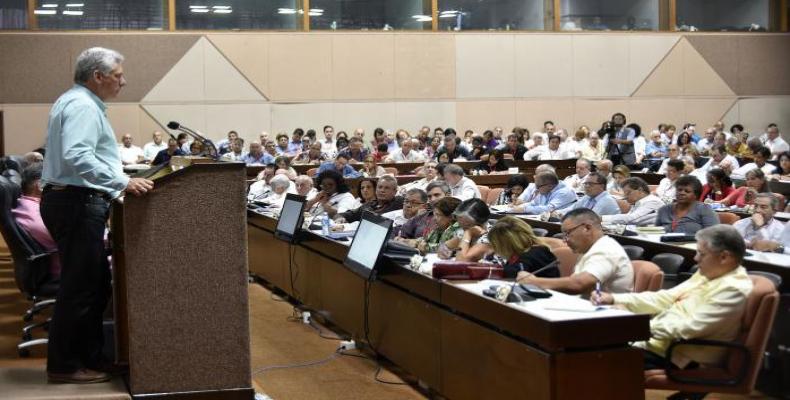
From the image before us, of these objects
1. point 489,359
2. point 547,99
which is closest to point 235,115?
point 547,99

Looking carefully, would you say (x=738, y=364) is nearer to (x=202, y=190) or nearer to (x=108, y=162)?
(x=202, y=190)

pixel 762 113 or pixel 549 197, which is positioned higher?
pixel 762 113

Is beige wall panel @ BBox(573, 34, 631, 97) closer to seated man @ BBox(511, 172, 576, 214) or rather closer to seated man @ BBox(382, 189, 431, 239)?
seated man @ BBox(511, 172, 576, 214)

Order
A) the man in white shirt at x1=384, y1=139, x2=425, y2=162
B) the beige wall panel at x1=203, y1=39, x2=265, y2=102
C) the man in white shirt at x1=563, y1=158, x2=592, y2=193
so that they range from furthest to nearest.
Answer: the beige wall panel at x1=203, y1=39, x2=265, y2=102 < the man in white shirt at x1=384, y1=139, x2=425, y2=162 < the man in white shirt at x1=563, y1=158, x2=592, y2=193

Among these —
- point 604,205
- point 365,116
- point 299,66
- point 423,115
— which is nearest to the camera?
point 604,205

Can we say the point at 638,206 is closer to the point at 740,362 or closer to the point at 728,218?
the point at 728,218

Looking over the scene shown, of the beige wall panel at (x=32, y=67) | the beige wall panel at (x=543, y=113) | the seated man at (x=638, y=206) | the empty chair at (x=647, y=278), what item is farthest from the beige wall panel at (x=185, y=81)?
the empty chair at (x=647, y=278)

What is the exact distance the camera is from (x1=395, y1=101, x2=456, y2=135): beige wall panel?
67.6 feet

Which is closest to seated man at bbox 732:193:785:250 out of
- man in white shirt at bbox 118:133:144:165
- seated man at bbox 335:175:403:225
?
seated man at bbox 335:175:403:225

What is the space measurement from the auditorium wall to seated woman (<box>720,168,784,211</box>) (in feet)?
36.8

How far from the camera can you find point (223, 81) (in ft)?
64.8

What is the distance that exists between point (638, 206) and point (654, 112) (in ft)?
44.4

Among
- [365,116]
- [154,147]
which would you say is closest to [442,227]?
[154,147]

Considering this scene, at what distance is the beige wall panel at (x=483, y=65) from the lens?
20.8m
